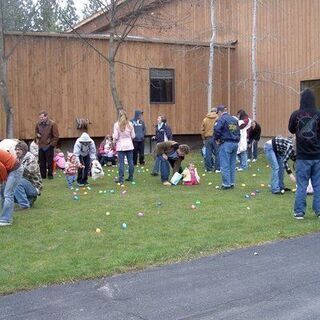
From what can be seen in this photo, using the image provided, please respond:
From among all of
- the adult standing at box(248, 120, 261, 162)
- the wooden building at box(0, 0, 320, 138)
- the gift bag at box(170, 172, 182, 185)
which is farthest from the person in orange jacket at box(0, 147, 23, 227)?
the wooden building at box(0, 0, 320, 138)

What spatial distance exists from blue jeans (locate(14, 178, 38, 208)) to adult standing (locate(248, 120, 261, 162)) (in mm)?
9100

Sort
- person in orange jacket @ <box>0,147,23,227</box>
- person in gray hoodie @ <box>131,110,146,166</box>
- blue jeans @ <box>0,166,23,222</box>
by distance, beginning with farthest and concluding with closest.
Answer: person in gray hoodie @ <box>131,110,146,166</box>
blue jeans @ <box>0,166,23,222</box>
person in orange jacket @ <box>0,147,23,227</box>

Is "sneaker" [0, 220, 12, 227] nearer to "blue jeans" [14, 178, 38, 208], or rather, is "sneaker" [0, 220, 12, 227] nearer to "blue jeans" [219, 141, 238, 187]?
"blue jeans" [14, 178, 38, 208]

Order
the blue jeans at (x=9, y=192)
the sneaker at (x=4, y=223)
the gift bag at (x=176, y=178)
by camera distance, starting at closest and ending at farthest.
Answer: the blue jeans at (x=9, y=192) → the sneaker at (x=4, y=223) → the gift bag at (x=176, y=178)

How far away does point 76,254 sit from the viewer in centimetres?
702

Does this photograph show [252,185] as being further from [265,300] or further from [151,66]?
[151,66]

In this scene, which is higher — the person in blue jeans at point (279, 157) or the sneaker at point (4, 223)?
the person in blue jeans at point (279, 157)

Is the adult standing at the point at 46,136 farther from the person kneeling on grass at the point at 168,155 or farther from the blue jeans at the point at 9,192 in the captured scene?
the blue jeans at the point at 9,192

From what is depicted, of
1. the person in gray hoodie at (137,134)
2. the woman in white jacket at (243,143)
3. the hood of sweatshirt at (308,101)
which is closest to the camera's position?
the hood of sweatshirt at (308,101)

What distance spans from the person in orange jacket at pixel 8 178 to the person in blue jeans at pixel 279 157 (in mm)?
4946

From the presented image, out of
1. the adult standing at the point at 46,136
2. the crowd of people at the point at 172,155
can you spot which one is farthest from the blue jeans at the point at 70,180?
the adult standing at the point at 46,136

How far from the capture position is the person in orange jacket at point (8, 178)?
8422 mm

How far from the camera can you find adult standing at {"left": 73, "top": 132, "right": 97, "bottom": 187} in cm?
1334

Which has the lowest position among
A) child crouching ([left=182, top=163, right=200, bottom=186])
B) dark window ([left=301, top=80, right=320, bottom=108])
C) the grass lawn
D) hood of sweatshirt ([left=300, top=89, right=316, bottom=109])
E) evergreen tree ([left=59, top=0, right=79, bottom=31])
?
the grass lawn
